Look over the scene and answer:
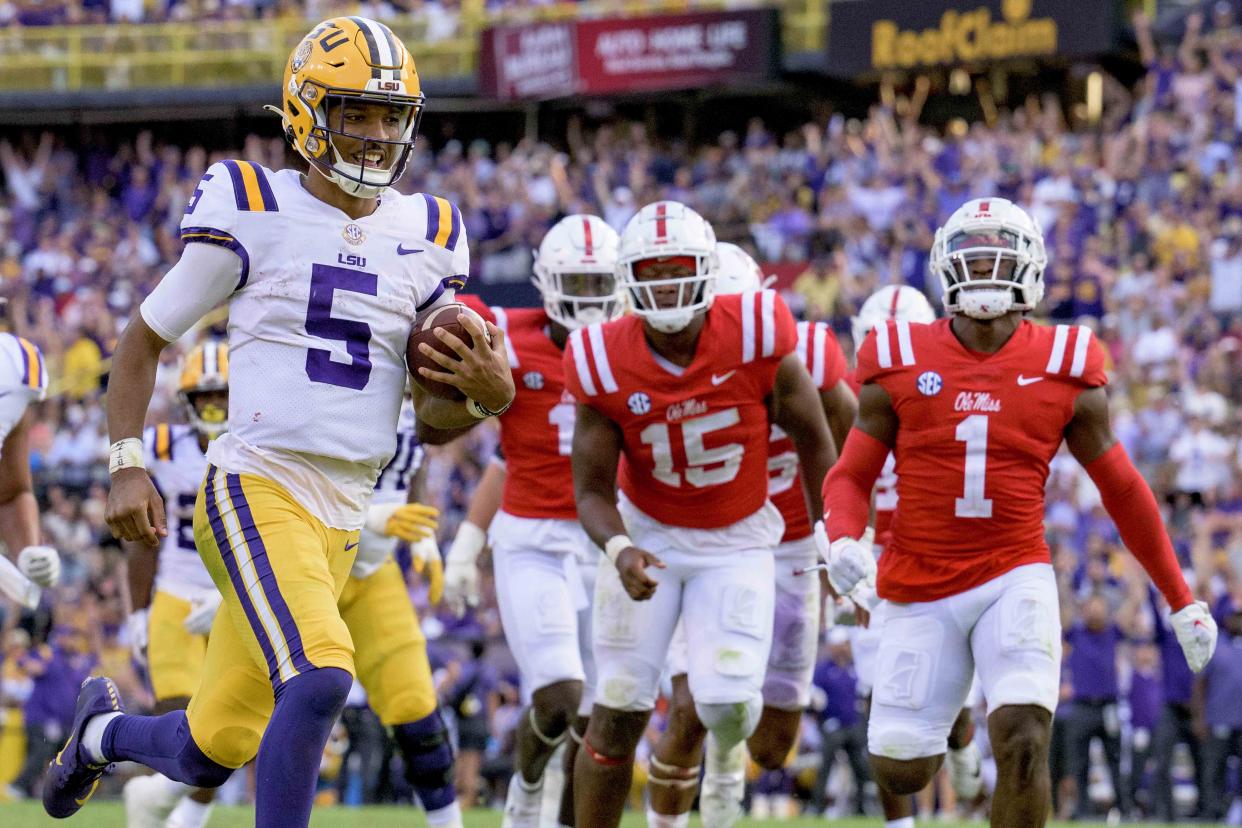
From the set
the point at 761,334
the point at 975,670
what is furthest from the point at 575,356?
the point at 975,670

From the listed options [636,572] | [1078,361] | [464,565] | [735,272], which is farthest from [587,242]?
[1078,361]

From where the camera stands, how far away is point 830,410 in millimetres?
6621

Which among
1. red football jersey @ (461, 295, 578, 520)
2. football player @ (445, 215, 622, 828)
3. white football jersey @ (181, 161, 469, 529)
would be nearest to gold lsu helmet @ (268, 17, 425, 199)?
white football jersey @ (181, 161, 469, 529)

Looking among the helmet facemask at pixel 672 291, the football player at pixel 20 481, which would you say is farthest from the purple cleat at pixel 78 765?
the helmet facemask at pixel 672 291

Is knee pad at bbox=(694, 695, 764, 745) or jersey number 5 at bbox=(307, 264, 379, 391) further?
knee pad at bbox=(694, 695, 764, 745)

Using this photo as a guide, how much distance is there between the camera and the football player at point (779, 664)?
646 cm

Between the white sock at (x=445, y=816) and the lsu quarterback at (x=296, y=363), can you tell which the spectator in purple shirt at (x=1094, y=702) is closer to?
the white sock at (x=445, y=816)

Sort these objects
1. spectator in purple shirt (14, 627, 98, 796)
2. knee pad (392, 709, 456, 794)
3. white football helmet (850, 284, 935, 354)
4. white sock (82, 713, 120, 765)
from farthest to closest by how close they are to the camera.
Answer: spectator in purple shirt (14, 627, 98, 796) → white football helmet (850, 284, 935, 354) → knee pad (392, 709, 456, 794) → white sock (82, 713, 120, 765)

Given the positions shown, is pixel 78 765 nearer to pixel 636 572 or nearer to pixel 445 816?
pixel 445 816

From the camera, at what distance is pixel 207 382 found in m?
7.09

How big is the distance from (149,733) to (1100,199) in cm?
1145

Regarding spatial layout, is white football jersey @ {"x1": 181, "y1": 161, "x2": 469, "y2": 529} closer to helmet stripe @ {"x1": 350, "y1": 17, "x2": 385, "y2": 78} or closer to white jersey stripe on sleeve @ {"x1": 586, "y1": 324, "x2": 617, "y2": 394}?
helmet stripe @ {"x1": 350, "y1": 17, "x2": 385, "y2": 78}

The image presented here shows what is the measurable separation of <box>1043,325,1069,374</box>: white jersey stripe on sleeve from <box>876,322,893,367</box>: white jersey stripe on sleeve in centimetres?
45

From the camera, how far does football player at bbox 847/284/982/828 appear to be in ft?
22.3
